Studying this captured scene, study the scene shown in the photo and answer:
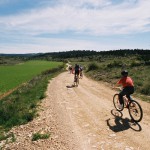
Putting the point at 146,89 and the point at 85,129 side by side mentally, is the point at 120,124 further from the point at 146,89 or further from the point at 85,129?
the point at 146,89

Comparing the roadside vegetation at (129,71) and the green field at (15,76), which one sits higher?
the roadside vegetation at (129,71)

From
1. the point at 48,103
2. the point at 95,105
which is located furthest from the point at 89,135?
the point at 48,103

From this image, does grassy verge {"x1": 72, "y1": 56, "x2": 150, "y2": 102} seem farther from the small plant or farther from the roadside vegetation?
the small plant

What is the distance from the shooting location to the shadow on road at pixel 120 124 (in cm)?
1044

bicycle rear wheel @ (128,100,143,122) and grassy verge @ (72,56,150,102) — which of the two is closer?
bicycle rear wheel @ (128,100,143,122)

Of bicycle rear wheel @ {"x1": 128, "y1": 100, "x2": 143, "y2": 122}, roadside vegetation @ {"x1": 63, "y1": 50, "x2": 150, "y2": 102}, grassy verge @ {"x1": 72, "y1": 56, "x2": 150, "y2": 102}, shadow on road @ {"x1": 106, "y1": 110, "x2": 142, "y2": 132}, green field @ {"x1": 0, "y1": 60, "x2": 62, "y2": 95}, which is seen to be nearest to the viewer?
shadow on road @ {"x1": 106, "y1": 110, "x2": 142, "y2": 132}

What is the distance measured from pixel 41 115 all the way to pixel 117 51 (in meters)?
161

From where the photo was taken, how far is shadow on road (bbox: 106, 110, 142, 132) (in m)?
10.4

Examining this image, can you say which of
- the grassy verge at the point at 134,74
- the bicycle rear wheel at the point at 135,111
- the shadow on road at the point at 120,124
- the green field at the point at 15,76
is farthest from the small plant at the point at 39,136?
the green field at the point at 15,76

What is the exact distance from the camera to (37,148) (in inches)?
352

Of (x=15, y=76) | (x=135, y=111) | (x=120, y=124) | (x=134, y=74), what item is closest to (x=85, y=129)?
(x=120, y=124)

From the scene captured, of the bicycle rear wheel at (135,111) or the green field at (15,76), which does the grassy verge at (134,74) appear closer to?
the bicycle rear wheel at (135,111)

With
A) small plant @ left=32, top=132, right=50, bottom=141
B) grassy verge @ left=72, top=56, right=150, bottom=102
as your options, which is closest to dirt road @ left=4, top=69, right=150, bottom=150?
small plant @ left=32, top=132, right=50, bottom=141

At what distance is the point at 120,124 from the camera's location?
36.5 feet
